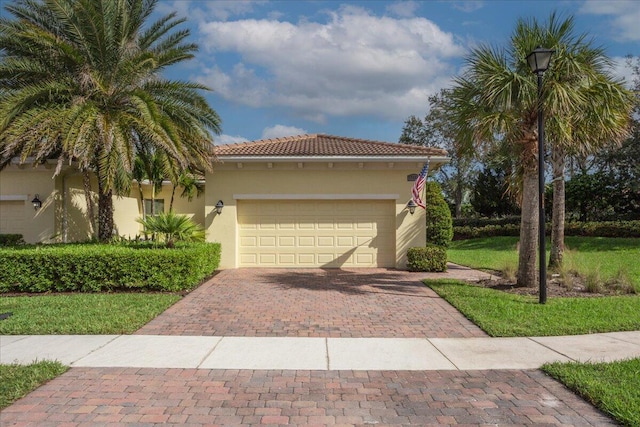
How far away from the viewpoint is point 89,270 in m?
9.84

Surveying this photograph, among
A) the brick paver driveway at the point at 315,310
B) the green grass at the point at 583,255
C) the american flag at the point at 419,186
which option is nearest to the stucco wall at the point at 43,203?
the brick paver driveway at the point at 315,310

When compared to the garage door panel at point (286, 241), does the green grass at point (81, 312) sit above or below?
below

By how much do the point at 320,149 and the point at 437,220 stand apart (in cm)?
506

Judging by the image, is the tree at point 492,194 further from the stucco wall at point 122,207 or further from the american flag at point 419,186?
the stucco wall at point 122,207

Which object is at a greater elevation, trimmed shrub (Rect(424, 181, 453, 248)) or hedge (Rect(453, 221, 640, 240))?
trimmed shrub (Rect(424, 181, 453, 248))

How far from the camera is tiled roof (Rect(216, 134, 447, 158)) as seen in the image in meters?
14.0

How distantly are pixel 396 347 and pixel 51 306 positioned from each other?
666 centimetres

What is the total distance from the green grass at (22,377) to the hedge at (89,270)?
483 centimetres

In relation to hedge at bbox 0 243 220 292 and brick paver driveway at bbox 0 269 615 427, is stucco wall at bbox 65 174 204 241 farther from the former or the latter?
brick paver driveway at bbox 0 269 615 427

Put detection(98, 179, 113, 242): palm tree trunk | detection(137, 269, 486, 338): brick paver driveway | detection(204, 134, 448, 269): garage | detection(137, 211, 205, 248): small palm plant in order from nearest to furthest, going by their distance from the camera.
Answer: detection(137, 269, 486, 338): brick paver driveway
detection(137, 211, 205, 248): small palm plant
detection(98, 179, 113, 242): palm tree trunk
detection(204, 134, 448, 269): garage

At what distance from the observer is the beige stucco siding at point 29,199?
545 inches

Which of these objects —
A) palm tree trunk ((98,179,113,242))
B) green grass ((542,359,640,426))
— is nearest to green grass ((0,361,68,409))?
green grass ((542,359,640,426))

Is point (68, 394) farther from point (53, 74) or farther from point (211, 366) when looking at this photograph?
point (53, 74)

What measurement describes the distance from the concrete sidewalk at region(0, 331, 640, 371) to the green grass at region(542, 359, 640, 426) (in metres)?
0.34
